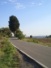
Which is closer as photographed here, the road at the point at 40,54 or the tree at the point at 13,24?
the road at the point at 40,54

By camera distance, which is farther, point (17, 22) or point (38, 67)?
point (17, 22)

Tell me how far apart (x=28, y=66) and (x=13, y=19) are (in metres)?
89.1

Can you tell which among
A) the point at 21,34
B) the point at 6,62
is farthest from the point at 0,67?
the point at 21,34

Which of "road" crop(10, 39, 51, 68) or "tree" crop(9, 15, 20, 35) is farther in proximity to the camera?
"tree" crop(9, 15, 20, 35)

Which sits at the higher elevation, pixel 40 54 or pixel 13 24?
pixel 13 24

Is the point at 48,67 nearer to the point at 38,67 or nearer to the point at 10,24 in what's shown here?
the point at 38,67

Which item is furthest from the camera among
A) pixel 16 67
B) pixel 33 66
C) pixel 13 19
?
pixel 13 19

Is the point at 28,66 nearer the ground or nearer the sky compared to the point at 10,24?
nearer the ground

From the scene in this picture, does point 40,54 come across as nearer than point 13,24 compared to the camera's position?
Yes

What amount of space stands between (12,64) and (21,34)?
74.2 meters

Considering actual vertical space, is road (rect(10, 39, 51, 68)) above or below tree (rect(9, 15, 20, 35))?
below

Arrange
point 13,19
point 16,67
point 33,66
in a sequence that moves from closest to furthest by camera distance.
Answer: point 16,67 < point 33,66 < point 13,19

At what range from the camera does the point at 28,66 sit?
47.3ft

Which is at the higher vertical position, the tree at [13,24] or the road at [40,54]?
the tree at [13,24]
